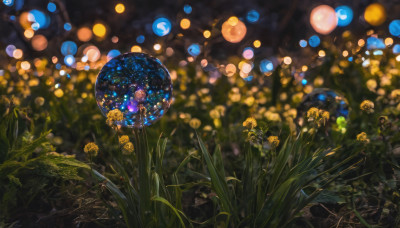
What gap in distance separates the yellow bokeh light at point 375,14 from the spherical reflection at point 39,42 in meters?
4.77

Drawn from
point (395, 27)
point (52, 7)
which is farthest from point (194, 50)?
point (395, 27)

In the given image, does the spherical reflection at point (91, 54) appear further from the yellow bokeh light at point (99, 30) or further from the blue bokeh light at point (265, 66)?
the blue bokeh light at point (265, 66)

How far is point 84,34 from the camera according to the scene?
7.18m

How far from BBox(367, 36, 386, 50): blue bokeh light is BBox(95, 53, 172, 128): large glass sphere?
2.57 m

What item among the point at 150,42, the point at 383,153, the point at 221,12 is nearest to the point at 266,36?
the point at 221,12

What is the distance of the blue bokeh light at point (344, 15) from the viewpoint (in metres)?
5.93

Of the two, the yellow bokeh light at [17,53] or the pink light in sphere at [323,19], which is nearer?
the yellow bokeh light at [17,53]

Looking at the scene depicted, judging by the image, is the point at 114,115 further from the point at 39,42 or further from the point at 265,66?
the point at 39,42

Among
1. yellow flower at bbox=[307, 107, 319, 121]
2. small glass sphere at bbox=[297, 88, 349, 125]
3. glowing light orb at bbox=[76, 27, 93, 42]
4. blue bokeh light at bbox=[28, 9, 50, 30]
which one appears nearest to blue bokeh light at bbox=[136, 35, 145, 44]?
glowing light orb at bbox=[76, 27, 93, 42]

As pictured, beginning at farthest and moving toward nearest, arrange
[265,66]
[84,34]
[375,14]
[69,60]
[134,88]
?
[84,34], [375,14], [69,60], [265,66], [134,88]

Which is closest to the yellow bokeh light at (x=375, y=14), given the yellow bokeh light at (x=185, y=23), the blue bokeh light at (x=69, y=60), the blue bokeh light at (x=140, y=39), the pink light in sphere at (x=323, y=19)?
the pink light in sphere at (x=323, y=19)

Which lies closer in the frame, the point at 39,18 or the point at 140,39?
the point at 39,18

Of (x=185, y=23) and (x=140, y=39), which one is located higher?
(x=185, y=23)

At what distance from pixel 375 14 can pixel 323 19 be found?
942 millimetres
